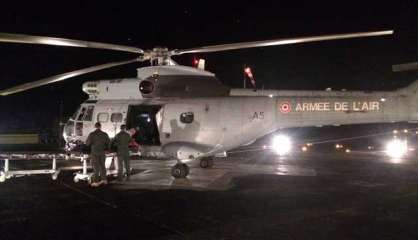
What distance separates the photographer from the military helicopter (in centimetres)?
1235

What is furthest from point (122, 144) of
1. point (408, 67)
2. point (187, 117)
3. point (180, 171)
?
point (408, 67)

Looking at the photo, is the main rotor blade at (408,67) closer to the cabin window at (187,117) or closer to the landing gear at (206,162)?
the cabin window at (187,117)

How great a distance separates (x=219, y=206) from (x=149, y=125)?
6.10 m

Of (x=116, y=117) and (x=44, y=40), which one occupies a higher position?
(x=44, y=40)

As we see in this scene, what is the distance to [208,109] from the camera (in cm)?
1284

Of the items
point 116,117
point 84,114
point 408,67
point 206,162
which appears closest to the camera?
point 408,67

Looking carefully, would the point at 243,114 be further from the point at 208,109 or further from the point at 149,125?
the point at 149,125

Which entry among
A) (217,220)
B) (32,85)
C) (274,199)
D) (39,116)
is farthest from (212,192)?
(39,116)

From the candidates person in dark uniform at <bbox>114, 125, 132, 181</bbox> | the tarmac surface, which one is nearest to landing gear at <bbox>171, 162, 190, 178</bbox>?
the tarmac surface

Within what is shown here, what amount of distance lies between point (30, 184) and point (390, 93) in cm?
1090

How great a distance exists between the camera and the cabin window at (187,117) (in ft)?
42.1

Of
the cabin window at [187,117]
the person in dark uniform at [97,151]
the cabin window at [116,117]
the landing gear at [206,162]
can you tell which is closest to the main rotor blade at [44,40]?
the person in dark uniform at [97,151]

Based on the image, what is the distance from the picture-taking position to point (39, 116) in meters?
57.5

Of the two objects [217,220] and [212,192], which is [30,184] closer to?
[212,192]
